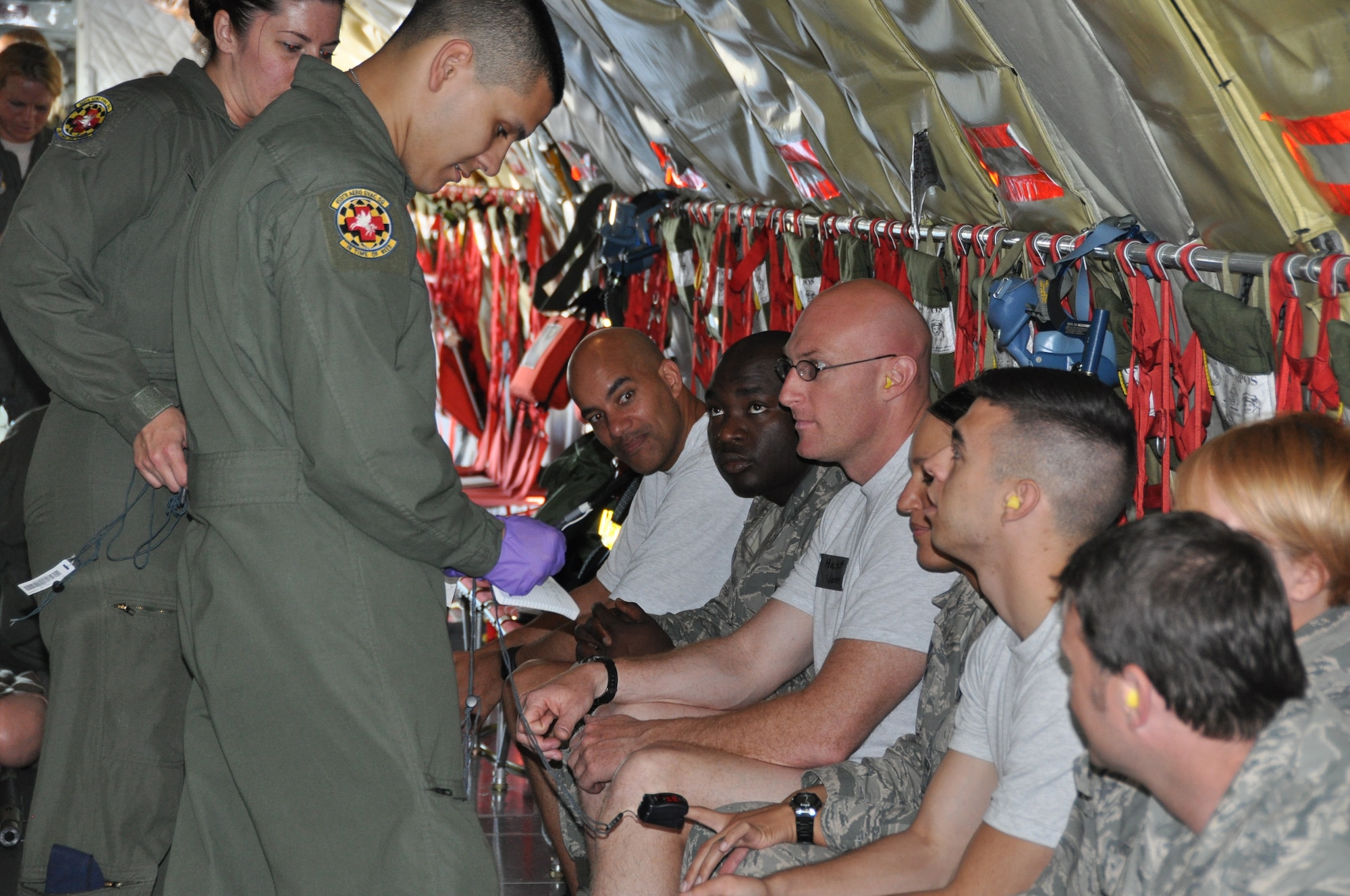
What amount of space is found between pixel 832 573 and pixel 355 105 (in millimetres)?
1443

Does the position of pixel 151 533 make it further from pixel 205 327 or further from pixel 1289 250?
pixel 1289 250

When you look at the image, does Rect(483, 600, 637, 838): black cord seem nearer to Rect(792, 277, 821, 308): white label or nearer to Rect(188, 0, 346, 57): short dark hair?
Rect(188, 0, 346, 57): short dark hair

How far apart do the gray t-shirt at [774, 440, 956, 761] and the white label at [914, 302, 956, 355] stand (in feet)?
1.34

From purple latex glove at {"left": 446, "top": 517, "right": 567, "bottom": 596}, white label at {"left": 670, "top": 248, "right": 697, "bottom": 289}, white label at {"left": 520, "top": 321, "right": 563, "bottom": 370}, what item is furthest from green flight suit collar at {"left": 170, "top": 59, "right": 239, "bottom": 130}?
white label at {"left": 520, "top": 321, "right": 563, "bottom": 370}

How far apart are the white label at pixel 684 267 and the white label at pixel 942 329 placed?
7.96 feet

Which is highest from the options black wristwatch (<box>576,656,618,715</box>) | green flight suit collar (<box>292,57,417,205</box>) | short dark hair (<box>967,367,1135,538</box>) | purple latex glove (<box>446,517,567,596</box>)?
green flight suit collar (<box>292,57,417,205</box>)

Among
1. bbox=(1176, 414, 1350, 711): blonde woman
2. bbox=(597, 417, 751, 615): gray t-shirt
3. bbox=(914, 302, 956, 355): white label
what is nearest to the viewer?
bbox=(1176, 414, 1350, 711): blonde woman

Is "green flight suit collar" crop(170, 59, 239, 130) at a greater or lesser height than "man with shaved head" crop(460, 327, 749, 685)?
greater

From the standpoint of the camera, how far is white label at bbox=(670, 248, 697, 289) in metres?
5.52

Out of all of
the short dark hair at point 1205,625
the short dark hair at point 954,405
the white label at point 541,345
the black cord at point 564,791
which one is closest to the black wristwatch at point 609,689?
the black cord at point 564,791

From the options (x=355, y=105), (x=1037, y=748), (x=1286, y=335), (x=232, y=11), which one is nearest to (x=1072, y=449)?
(x=1286, y=335)

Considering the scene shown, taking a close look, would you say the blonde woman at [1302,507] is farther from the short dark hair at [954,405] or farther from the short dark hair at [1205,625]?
the short dark hair at [954,405]

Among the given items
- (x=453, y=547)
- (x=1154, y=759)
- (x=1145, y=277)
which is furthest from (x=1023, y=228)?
(x=1154, y=759)

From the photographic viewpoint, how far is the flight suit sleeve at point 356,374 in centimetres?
180
